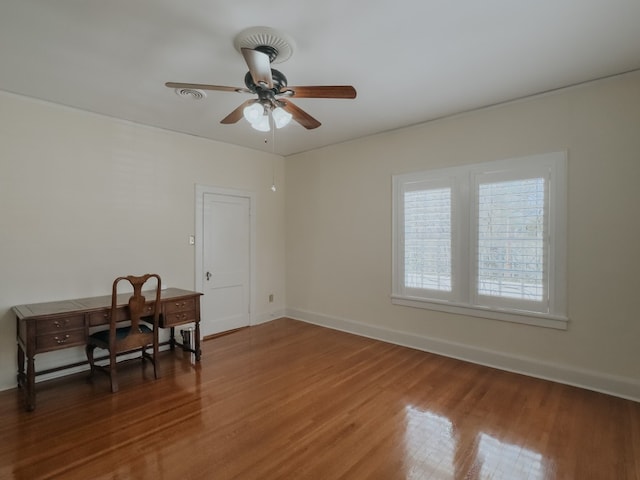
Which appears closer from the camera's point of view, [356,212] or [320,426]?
[320,426]

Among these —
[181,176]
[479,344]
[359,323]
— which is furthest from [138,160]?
[479,344]

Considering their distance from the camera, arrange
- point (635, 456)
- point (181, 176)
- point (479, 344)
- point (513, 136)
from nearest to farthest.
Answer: point (635, 456), point (513, 136), point (479, 344), point (181, 176)

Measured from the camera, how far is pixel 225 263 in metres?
4.82

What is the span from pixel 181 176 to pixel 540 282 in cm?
433

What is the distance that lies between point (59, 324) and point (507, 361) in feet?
14.0

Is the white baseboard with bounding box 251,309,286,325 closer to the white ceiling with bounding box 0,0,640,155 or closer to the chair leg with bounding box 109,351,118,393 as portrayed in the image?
the chair leg with bounding box 109,351,118,393

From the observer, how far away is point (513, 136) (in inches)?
133

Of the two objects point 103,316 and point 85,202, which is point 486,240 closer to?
point 103,316

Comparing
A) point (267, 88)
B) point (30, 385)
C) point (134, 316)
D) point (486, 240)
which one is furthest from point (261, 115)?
point (30, 385)

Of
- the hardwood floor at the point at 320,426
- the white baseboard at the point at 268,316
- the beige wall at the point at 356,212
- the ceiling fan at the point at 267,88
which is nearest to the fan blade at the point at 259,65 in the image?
the ceiling fan at the point at 267,88

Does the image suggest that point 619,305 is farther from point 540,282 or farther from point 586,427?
point 586,427

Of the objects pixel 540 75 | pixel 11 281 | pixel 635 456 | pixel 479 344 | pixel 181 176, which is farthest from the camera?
pixel 181 176

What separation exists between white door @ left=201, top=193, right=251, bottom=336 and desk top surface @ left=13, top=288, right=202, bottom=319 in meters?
0.99

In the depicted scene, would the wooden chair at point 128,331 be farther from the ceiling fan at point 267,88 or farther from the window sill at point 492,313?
the window sill at point 492,313
